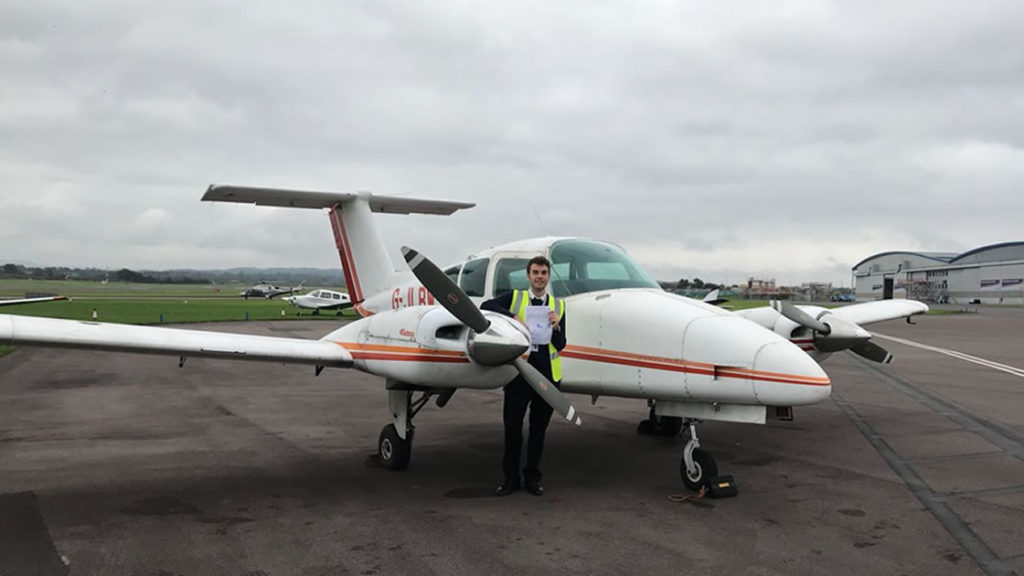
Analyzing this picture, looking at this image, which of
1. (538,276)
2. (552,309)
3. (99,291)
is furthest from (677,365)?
(99,291)

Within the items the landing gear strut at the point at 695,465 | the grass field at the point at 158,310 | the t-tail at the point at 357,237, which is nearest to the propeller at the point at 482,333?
the landing gear strut at the point at 695,465

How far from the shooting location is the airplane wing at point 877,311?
463 inches

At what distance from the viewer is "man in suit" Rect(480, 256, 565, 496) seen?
20.5ft

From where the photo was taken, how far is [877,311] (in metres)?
12.4

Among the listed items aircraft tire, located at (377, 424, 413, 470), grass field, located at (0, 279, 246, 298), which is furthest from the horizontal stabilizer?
grass field, located at (0, 279, 246, 298)

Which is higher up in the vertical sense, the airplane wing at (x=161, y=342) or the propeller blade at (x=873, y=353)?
the airplane wing at (x=161, y=342)

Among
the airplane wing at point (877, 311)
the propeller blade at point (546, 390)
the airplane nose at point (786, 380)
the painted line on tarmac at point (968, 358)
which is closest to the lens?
the airplane nose at point (786, 380)

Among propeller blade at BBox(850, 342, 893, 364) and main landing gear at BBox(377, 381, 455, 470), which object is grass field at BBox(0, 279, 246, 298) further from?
propeller blade at BBox(850, 342, 893, 364)

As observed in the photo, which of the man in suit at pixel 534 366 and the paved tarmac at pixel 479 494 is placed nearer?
the paved tarmac at pixel 479 494

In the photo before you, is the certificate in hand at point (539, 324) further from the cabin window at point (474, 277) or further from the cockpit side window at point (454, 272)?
the cockpit side window at point (454, 272)

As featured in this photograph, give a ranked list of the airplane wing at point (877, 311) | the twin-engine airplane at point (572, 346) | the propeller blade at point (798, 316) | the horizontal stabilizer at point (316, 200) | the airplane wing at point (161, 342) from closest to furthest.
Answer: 1. the airplane wing at point (161, 342)
2. the twin-engine airplane at point (572, 346)
3. the propeller blade at point (798, 316)
4. the horizontal stabilizer at point (316, 200)
5. the airplane wing at point (877, 311)

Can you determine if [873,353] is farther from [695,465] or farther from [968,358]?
[968,358]

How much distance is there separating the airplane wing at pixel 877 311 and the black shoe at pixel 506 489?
286 inches

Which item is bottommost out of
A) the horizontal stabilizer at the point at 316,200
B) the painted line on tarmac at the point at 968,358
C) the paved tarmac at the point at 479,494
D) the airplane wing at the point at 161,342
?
the paved tarmac at the point at 479,494
